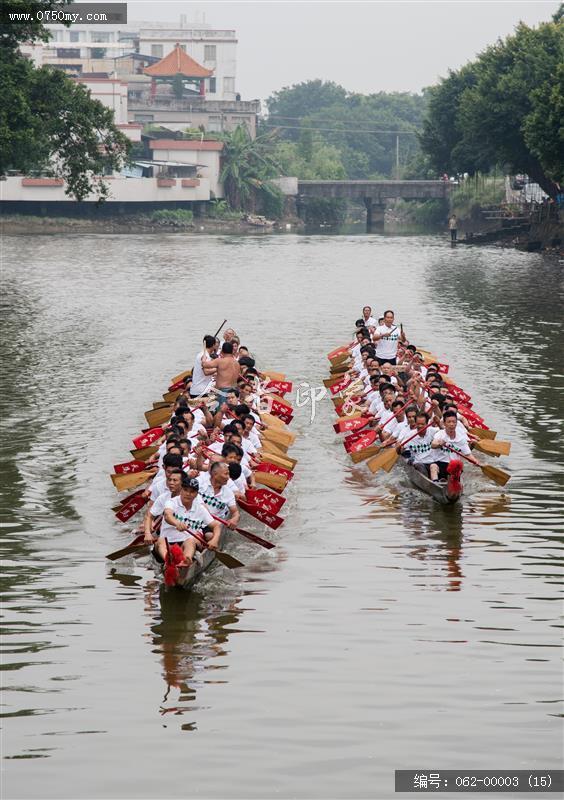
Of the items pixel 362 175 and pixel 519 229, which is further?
pixel 362 175

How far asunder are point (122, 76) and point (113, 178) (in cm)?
5742

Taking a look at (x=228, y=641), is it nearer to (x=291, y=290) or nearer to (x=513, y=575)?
(x=513, y=575)

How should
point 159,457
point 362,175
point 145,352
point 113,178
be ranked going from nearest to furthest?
point 159,457
point 145,352
point 113,178
point 362,175

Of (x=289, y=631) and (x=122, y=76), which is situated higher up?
(x=122, y=76)

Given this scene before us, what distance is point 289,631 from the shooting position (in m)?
15.0

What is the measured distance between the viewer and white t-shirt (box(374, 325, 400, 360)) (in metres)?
31.8

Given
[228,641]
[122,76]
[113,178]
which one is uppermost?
[122,76]

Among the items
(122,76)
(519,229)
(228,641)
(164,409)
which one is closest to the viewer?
(228,641)

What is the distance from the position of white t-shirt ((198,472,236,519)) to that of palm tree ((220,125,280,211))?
4038 inches

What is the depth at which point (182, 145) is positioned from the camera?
11700cm

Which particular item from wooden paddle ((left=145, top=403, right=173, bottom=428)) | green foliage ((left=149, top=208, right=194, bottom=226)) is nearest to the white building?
green foliage ((left=149, top=208, right=194, bottom=226))

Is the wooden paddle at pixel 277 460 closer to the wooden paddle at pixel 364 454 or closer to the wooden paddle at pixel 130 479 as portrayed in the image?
the wooden paddle at pixel 364 454

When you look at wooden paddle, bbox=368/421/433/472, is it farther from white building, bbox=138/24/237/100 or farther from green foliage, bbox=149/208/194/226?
white building, bbox=138/24/237/100

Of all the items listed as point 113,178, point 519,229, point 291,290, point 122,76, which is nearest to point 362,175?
point 122,76
